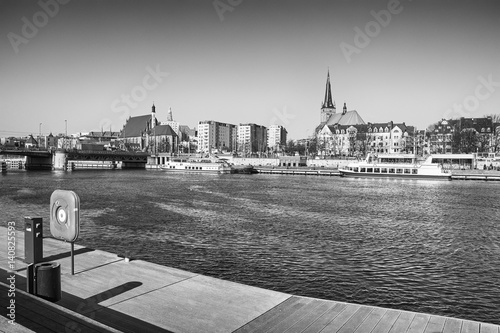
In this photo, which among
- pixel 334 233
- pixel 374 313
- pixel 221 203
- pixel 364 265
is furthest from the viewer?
pixel 221 203

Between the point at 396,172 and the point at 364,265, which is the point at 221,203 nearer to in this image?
the point at 364,265

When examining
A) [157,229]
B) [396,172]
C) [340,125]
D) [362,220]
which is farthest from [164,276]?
[340,125]

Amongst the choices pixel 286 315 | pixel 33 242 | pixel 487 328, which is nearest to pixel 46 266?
pixel 33 242

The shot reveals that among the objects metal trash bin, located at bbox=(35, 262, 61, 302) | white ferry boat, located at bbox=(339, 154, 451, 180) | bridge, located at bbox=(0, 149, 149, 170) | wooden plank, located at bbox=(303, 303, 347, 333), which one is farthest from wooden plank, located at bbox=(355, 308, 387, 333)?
bridge, located at bbox=(0, 149, 149, 170)

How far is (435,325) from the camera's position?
869 centimetres

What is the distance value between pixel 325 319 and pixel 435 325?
7.81ft

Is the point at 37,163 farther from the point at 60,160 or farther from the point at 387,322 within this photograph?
the point at 387,322

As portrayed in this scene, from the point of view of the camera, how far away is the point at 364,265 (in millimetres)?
18641

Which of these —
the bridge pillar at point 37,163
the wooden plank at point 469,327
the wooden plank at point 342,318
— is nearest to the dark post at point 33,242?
the wooden plank at point 342,318

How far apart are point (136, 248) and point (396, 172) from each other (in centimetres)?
8867

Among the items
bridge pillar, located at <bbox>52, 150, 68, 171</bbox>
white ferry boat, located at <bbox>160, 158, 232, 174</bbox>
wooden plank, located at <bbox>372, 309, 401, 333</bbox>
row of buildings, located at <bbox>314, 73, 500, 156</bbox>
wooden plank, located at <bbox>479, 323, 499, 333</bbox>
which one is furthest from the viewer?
bridge pillar, located at <bbox>52, 150, 68, 171</bbox>

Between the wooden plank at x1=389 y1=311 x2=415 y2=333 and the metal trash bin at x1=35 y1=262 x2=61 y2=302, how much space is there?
7.75 metres

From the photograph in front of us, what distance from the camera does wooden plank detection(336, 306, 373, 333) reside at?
Answer: 8445 mm

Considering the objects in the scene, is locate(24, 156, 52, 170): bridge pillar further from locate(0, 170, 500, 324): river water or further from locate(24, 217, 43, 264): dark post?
locate(24, 217, 43, 264): dark post
